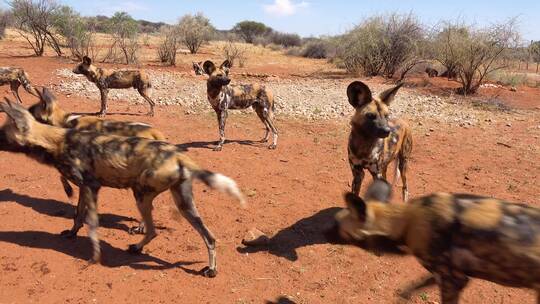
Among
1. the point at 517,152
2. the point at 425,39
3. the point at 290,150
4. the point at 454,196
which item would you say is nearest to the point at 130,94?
the point at 290,150

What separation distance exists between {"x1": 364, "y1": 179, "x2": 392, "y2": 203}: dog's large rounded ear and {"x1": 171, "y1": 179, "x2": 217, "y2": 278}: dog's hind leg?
5.58 feet

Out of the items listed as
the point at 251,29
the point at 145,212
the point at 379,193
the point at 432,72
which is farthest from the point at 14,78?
the point at 251,29

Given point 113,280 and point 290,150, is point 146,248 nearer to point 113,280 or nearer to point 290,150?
point 113,280

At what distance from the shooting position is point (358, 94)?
16.8 ft

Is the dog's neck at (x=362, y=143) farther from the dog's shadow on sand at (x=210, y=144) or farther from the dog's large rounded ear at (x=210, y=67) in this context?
the dog's large rounded ear at (x=210, y=67)

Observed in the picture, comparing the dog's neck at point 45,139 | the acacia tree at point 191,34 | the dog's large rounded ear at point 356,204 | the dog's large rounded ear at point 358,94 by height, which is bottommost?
the dog's large rounded ear at point 356,204

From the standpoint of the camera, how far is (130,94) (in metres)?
14.5

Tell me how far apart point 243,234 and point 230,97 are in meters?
4.69

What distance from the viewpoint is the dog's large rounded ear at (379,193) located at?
151 inches

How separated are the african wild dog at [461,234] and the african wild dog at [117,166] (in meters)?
1.49

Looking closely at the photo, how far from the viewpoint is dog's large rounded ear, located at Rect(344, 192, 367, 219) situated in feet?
11.5

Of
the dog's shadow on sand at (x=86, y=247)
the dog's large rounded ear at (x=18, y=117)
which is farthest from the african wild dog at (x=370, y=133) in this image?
the dog's large rounded ear at (x=18, y=117)

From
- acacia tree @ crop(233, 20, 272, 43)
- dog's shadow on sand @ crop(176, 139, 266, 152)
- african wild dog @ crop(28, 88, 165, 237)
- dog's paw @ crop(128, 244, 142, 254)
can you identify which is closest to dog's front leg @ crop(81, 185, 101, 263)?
dog's paw @ crop(128, 244, 142, 254)

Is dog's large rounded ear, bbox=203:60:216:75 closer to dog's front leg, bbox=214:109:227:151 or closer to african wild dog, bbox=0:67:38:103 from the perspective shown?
dog's front leg, bbox=214:109:227:151
